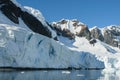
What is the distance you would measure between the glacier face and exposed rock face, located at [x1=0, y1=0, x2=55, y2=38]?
65.8ft

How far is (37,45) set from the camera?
82.0 metres

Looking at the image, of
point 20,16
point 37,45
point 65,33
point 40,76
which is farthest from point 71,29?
point 40,76

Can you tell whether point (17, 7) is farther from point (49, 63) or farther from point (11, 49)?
point (11, 49)

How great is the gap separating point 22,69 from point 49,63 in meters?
14.9

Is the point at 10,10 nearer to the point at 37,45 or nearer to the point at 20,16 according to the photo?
the point at 20,16

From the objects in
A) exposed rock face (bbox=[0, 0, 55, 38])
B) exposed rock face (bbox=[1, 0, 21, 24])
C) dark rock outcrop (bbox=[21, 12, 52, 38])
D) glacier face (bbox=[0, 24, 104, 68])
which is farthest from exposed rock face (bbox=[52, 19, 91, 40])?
glacier face (bbox=[0, 24, 104, 68])

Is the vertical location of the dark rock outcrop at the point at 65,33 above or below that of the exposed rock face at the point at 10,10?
above

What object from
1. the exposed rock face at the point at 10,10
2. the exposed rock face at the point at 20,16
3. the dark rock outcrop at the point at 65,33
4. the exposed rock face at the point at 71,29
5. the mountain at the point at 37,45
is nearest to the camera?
the mountain at the point at 37,45

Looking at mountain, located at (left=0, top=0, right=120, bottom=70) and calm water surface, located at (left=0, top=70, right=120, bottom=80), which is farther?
mountain, located at (left=0, top=0, right=120, bottom=70)

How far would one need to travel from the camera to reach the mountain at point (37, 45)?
7022 cm

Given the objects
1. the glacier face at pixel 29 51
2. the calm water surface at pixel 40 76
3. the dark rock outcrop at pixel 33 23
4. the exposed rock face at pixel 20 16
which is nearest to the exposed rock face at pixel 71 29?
the exposed rock face at pixel 20 16

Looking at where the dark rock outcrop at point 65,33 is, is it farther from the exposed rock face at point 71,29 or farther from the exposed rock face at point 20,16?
the exposed rock face at point 20,16

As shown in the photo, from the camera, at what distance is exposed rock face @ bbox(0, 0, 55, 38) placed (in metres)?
107

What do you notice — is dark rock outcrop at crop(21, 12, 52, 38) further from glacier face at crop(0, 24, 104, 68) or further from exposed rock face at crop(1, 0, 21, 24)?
glacier face at crop(0, 24, 104, 68)
